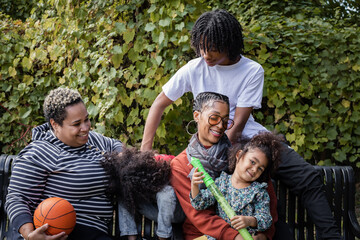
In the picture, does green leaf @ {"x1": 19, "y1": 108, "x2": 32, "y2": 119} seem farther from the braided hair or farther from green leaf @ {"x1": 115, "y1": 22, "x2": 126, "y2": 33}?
the braided hair

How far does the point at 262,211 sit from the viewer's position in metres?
2.27

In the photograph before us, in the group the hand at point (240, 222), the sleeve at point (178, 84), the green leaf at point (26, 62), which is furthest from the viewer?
the green leaf at point (26, 62)

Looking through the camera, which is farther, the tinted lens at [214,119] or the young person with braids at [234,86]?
the young person with braids at [234,86]

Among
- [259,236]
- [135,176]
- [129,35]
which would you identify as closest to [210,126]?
[135,176]

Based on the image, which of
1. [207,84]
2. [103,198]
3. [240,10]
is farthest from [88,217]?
[240,10]

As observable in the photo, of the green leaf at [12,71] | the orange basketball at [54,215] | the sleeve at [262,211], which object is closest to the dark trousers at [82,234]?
the orange basketball at [54,215]

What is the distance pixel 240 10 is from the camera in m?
7.40

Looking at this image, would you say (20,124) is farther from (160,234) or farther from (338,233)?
(338,233)

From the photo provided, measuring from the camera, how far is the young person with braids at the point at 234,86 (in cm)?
264

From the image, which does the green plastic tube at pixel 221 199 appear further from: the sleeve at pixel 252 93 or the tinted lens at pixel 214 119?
the sleeve at pixel 252 93

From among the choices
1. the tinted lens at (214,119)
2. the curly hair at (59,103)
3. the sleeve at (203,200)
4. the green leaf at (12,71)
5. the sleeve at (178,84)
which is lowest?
the sleeve at (203,200)

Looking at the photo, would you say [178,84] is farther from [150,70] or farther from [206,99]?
[150,70]

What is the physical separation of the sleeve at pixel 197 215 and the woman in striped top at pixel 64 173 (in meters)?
0.47

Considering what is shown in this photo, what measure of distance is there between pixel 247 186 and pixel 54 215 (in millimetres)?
1101
